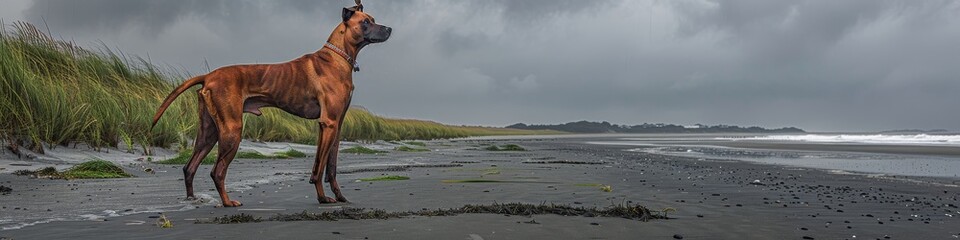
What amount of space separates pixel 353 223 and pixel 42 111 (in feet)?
27.1

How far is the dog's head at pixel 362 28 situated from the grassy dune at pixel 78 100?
18.8ft

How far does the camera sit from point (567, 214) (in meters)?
5.16

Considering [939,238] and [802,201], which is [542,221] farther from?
[802,201]

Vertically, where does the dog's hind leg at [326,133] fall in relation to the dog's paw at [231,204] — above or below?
above

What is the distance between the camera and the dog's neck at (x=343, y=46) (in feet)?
19.7

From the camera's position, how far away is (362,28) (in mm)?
6023

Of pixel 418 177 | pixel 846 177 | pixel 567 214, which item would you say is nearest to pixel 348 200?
pixel 567 214

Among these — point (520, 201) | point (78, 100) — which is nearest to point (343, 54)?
point (520, 201)

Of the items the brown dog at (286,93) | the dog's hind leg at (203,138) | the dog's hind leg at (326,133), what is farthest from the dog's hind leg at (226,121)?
the dog's hind leg at (326,133)

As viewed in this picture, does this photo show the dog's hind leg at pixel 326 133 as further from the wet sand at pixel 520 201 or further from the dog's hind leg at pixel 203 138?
the dog's hind leg at pixel 203 138

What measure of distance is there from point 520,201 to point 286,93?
227cm

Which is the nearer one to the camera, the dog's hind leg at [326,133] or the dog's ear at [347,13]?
the dog's hind leg at [326,133]

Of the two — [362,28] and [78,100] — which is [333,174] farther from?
[78,100]

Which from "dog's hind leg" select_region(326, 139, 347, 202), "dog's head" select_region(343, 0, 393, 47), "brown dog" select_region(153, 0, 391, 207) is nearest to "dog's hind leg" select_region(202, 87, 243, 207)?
"brown dog" select_region(153, 0, 391, 207)
